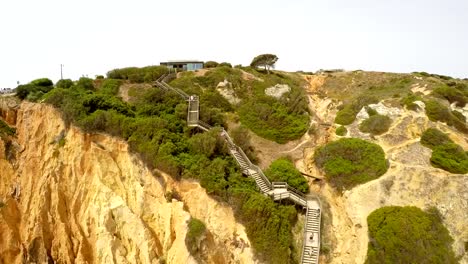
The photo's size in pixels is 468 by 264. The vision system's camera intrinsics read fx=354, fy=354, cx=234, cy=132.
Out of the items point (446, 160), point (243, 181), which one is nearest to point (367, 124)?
point (446, 160)

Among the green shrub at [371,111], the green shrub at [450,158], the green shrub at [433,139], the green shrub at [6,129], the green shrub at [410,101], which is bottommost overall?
the green shrub at [6,129]

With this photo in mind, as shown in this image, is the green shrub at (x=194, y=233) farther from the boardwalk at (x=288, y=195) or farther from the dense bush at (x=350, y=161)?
the dense bush at (x=350, y=161)

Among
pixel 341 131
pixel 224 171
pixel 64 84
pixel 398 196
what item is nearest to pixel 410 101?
pixel 341 131

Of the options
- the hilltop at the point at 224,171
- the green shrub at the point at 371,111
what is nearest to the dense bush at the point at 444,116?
the hilltop at the point at 224,171

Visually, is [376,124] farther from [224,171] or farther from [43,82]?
[43,82]

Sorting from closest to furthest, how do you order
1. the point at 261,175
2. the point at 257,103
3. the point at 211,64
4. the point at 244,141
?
the point at 261,175
the point at 244,141
the point at 257,103
the point at 211,64
